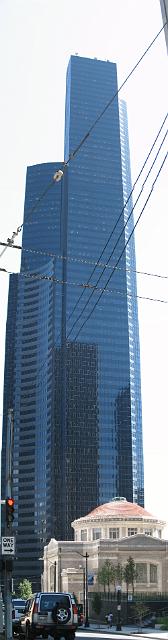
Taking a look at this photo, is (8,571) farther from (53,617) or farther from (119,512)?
(119,512)

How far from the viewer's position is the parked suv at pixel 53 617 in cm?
2117

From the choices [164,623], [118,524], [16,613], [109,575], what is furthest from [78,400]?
[16,613]

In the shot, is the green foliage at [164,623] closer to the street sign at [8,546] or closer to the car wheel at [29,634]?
the car wheel at [29,634]

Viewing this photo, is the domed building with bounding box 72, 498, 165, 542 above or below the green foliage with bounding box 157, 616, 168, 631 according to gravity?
above

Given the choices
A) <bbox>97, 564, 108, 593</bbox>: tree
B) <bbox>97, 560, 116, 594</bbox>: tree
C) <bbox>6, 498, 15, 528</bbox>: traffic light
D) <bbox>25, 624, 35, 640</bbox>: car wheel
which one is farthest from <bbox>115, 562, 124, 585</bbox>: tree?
<bbox>6, 498, 15, 528</bbox>: traffic light

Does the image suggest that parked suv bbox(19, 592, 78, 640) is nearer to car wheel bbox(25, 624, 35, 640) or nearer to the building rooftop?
car wheel bbox(25, 624, 35, 640)

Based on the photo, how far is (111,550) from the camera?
94.8m

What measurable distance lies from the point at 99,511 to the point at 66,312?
7684cm

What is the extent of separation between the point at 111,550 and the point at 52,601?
76.2 metres

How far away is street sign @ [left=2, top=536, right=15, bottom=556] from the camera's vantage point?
2127cm

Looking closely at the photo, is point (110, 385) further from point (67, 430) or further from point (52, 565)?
point (52, 565)

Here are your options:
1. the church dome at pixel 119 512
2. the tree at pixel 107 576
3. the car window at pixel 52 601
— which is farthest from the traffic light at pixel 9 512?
the church dome at pixel 119 512

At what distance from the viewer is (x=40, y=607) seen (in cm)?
2172

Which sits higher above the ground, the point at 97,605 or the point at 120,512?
the point at 120,512
